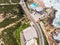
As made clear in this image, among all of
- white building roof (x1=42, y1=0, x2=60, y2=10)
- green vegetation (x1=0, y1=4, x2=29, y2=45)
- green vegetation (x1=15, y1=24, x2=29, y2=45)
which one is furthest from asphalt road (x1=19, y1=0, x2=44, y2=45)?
white building roof (x1=42, y1=0, x2=60, y2=10)

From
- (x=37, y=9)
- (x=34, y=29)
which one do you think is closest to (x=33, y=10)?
(x=37, y=9)

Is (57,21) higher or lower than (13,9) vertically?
lower

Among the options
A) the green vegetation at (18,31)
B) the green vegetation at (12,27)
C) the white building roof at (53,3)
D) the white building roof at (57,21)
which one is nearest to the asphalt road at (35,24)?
the green vegetation at (12,27)

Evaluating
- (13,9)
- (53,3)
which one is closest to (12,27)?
(13,9)

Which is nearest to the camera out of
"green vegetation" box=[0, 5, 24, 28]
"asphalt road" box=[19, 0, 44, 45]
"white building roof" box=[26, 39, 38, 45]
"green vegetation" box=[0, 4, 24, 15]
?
"white building roof" box=[26, 39, 38, 45]

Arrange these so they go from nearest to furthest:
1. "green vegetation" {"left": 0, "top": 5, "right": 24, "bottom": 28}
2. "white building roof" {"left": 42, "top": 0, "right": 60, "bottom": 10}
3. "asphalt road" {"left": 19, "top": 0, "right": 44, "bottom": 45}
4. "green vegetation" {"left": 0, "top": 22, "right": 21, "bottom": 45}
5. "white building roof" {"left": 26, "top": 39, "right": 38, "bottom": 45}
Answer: "green vegetation" {"left": 0, "top": 22, "right": 21, "bottom": 45}, "white building roof" {"left": 26, "top": 39, "right": 38, "bottom": 45}, "asphalt road" {"left": 19, "top": 0, "right": 44, "bottom": 45}, "green vegetation" {"left": 0, "top": 5, "right": 24, "bottom": 28}, "white building roof" {"left": 42, "top": 0, "right": 60, "bottom": 10}

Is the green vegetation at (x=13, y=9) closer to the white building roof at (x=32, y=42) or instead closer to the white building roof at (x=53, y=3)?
the white building roof at (x=53, y=3)

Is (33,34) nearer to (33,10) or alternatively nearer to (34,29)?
(34,29)

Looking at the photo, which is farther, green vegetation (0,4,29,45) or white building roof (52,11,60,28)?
white building roof (52,11,60,28)

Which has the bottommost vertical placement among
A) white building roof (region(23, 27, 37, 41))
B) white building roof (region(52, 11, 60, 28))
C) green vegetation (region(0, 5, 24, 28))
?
white building roof (region(23, 27, 37, 41))

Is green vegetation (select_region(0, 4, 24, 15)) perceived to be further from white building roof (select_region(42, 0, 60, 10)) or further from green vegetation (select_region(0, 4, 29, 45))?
white building roof (select_region(42, 0, 60, 10))

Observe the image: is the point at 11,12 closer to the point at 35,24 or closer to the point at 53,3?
the point at 35,24
